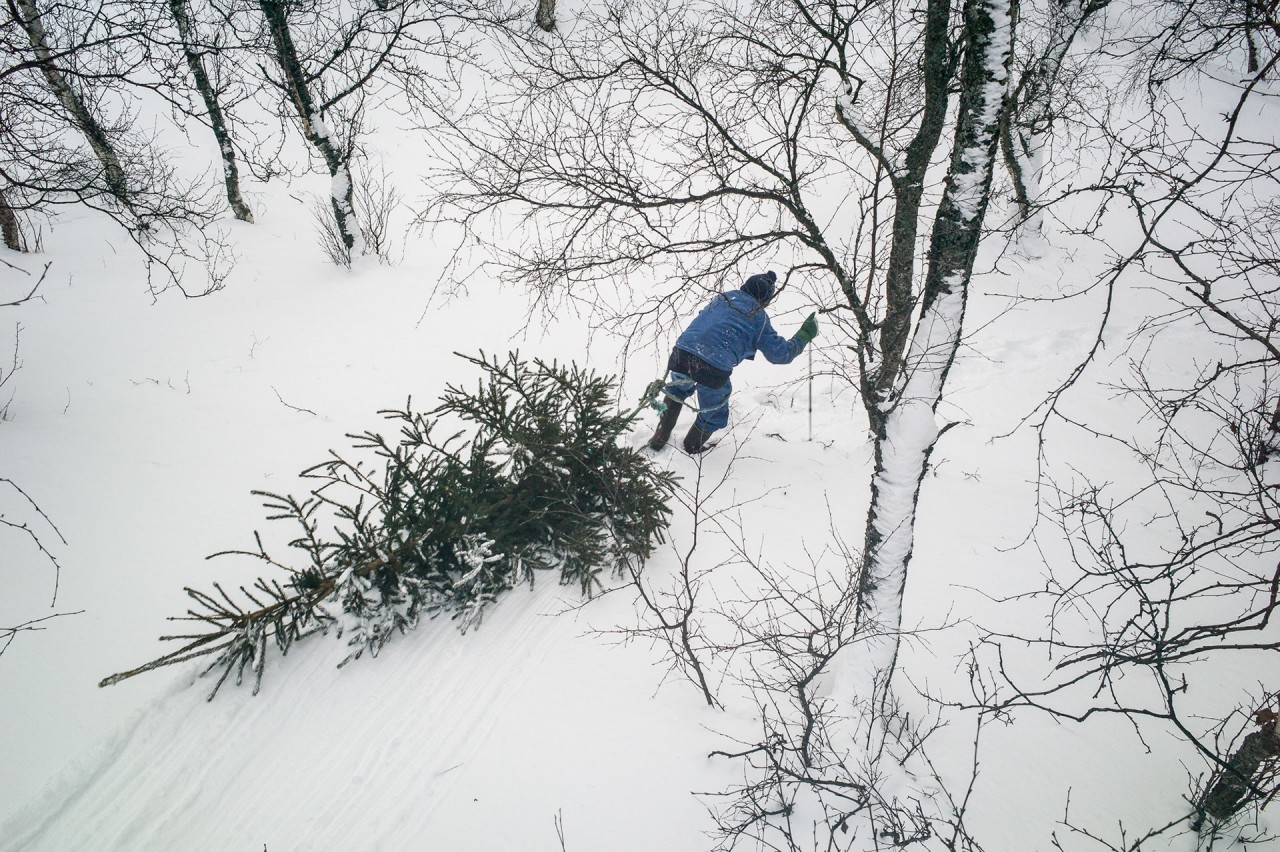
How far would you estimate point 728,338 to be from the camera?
5.47 metres

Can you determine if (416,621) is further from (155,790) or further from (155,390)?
(155,390)

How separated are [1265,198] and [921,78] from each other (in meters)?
12.4

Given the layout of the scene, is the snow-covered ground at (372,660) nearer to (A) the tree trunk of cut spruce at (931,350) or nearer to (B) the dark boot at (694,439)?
(B) the dark boot at (694,439)

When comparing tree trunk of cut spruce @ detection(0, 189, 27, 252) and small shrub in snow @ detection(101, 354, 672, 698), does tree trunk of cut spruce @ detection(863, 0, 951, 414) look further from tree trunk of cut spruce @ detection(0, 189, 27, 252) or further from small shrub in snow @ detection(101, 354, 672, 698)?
tree trunk of cut spruce @ detection(0, 189, 27, 252)

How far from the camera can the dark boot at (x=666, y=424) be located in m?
5.91

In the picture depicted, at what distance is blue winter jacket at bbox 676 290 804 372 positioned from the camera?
214 inches

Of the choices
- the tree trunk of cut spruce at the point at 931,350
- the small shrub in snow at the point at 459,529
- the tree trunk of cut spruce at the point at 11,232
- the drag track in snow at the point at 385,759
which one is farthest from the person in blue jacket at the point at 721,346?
the tree trunk of cut spruce at the point at 11,232

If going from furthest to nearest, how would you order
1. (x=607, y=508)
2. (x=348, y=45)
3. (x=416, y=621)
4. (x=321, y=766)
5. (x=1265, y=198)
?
(x=1265, y=198) < (x=348, y=45) < (x=607, y=508) < (x=416, y=621) < (x=321, y=766)

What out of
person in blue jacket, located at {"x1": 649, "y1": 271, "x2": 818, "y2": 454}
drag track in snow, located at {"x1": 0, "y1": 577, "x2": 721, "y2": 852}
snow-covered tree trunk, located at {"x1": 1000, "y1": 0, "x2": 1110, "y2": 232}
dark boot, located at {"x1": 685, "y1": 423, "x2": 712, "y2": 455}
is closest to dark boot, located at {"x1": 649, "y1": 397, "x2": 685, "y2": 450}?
person in blue jacket, located at {"x1": 649, "y1": 271, "x2": 818, "y2": 454}

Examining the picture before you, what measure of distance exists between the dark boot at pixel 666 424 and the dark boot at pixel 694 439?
0.20 metres

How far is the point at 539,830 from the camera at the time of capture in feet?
10.2

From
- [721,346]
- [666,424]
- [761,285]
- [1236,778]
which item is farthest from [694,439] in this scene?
[1236,778]

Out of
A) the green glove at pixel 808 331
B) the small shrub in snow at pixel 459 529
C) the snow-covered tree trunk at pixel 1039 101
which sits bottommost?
the small shrub in snow at pixel 459 529

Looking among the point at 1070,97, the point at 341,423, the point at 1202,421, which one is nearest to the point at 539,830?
the point at 341,423
